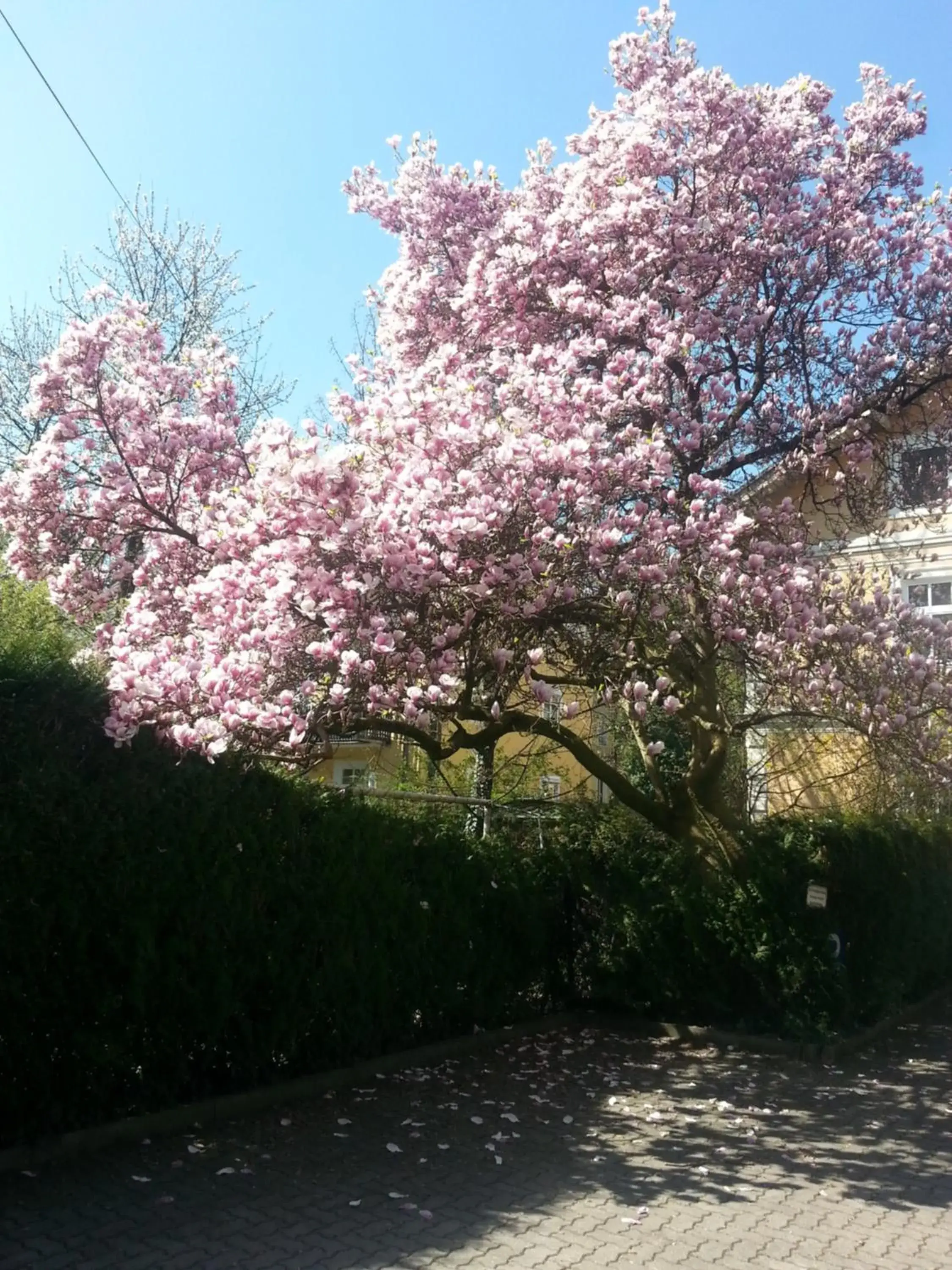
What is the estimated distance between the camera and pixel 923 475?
10.3 metres

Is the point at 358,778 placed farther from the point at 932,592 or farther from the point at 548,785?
the point at 932,592

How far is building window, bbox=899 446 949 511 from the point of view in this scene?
399 inches

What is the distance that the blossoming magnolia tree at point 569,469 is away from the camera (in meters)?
6.83

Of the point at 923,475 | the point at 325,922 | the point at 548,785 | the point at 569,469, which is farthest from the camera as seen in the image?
the point at 548,785

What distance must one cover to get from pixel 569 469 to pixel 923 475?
4.64 metres

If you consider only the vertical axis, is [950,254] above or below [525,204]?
below

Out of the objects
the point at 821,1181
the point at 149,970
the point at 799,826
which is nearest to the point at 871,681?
the point at 799,826

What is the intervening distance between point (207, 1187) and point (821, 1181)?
3.26 meters

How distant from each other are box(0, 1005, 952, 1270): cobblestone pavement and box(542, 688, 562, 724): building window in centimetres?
264

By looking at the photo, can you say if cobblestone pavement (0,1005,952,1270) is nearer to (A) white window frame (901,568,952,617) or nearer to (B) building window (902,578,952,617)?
(A) white window frame (901,568,952,617)

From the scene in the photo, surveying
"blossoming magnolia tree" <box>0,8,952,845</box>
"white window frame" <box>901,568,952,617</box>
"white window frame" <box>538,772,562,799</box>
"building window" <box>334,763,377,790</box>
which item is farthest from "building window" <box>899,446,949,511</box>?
"white window frame" <box>538,772,562,799</box>

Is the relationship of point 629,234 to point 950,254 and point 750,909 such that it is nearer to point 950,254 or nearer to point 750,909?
point 950,254

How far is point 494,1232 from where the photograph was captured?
5.22 meters

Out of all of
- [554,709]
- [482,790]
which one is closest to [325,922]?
[554,709]
